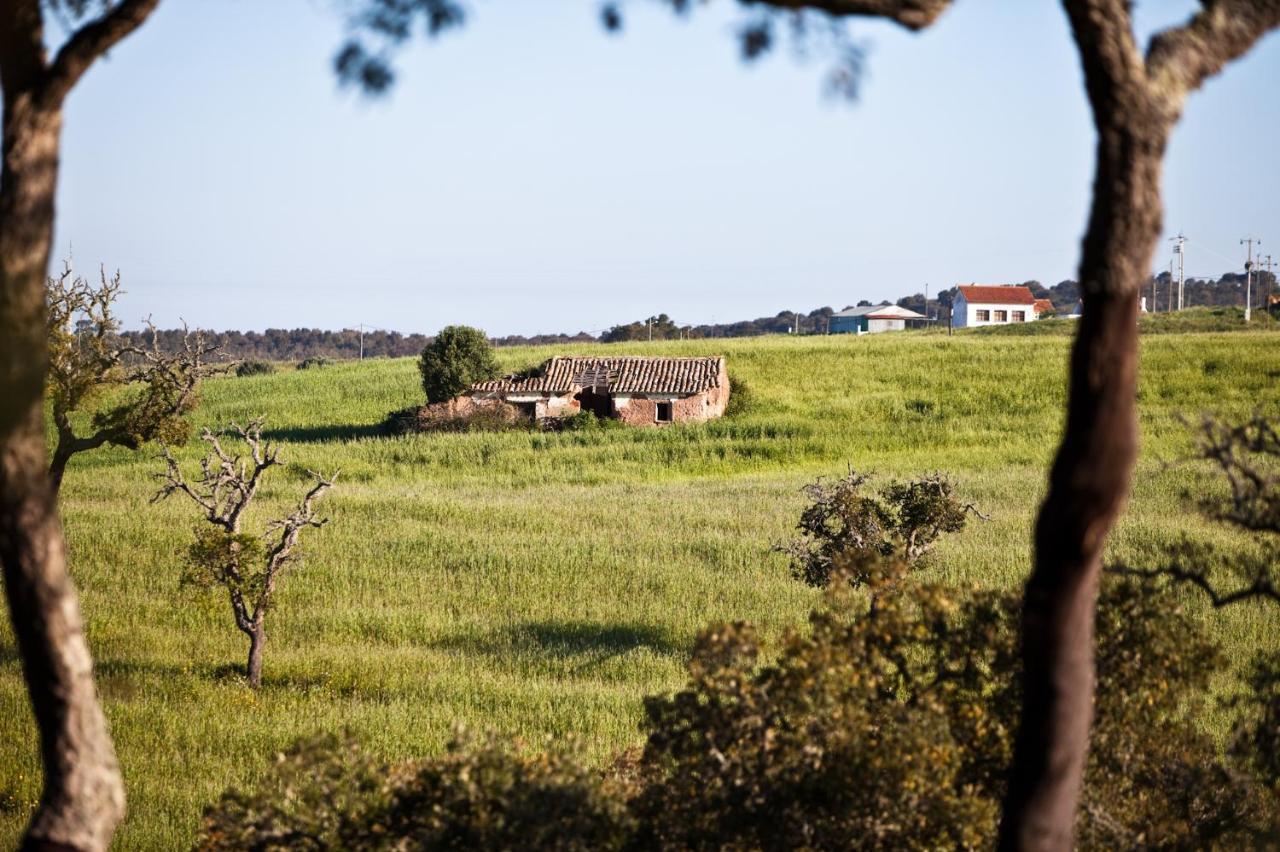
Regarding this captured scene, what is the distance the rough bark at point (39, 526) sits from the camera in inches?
242

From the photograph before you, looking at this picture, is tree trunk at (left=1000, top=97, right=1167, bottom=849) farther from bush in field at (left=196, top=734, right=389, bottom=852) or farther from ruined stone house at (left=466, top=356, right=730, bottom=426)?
ruined stone house at (left=466, top=356, right=730, bottom=426)

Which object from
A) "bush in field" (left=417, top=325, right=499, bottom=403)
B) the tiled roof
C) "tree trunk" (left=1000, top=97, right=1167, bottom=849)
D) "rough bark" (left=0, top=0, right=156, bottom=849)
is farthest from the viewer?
"bush in field" (left=417, top=325, right=499, bottom=403)

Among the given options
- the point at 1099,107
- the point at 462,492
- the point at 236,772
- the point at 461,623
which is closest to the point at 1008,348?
the point at 462,492

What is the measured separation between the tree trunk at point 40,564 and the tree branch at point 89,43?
14 centimetres

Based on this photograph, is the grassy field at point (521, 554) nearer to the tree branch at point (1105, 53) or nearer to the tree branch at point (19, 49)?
the tree branch at point (19, 49)

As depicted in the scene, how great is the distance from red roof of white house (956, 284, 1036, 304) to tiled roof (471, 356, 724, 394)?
79828 millimetres

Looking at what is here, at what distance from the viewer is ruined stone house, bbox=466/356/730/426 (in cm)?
5591

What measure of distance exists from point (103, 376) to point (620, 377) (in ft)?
113

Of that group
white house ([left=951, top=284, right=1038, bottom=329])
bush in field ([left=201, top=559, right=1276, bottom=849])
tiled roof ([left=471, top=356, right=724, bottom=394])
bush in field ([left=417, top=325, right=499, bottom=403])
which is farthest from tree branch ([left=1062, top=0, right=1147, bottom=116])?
white house ([left=951, top=284, right=1038, bottom=329])

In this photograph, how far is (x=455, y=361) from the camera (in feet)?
198

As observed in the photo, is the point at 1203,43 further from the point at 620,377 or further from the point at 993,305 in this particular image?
the point at 993,305

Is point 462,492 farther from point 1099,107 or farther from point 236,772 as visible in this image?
point 1099,107

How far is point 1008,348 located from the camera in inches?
2982

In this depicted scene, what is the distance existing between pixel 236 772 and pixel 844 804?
9.30 metres
